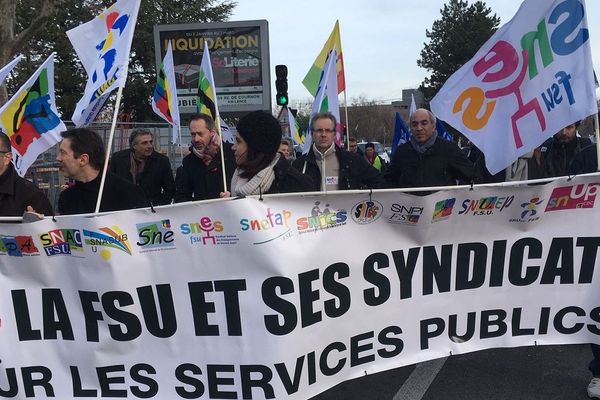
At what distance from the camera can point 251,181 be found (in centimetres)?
350

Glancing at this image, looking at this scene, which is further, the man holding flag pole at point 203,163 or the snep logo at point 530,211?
the man holding flag pole at point 203,163

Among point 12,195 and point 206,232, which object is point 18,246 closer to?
point 12,195

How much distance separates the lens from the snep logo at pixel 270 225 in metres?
3.10

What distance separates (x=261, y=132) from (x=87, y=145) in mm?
1026

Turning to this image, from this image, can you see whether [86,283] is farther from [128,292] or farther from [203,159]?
[203,159]

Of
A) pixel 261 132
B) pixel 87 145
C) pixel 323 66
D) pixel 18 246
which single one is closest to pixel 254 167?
pixel 261 132

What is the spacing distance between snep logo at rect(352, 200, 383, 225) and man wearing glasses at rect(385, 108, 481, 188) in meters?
1.75

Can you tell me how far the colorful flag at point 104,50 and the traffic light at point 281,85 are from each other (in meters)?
9.47

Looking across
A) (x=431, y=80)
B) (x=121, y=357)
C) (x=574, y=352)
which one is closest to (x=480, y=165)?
(x=574, y=352)

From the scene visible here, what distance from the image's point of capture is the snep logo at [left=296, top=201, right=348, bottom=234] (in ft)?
10.5


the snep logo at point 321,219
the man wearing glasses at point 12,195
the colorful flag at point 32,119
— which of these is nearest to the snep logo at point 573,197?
the snep logo at point 321,219

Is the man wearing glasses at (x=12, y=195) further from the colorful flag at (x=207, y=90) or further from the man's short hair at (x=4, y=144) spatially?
the colorful flag at (x=207, y=90)

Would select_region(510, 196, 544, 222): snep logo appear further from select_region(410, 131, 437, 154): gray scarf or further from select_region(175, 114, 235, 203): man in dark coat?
select_region(175, 114, 235, 203): man in dark coat

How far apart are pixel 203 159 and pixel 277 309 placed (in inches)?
93.7
